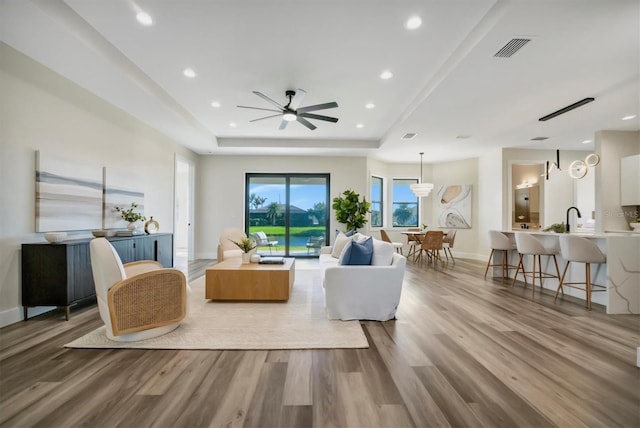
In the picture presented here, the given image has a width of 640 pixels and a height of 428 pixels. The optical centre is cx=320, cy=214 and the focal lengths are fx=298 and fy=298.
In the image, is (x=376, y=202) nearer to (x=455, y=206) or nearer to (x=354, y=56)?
(x=455, y=206)

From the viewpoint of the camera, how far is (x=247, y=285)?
12.4ft

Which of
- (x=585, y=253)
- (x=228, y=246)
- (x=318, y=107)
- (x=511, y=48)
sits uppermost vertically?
(x=511, y=48)

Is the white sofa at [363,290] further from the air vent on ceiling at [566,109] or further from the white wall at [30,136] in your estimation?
the air vent on ceiling at [566,109]

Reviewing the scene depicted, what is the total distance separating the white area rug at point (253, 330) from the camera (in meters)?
2.56

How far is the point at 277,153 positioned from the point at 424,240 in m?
4.33

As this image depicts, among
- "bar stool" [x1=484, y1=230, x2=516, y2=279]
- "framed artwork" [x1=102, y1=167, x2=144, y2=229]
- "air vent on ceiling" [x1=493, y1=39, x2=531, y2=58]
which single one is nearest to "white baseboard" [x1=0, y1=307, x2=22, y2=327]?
"framed artwork" [x1=102, y1=167, x2=144, y2=229]

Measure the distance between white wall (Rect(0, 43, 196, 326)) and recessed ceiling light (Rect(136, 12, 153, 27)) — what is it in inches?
55.5

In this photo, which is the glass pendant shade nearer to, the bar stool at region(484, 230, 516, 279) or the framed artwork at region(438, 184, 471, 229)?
the framed artwork at region(438, 184, 471, 229)

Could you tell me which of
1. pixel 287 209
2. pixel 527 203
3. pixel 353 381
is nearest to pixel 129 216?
pixel 287 209

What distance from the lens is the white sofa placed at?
3146 millimetres

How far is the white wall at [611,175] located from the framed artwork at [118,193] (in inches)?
333

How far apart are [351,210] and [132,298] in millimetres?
5685

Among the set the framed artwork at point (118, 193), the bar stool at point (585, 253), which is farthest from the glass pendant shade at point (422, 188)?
the framed artwork at point (118, 193)

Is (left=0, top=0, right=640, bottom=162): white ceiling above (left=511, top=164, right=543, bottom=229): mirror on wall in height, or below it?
above
